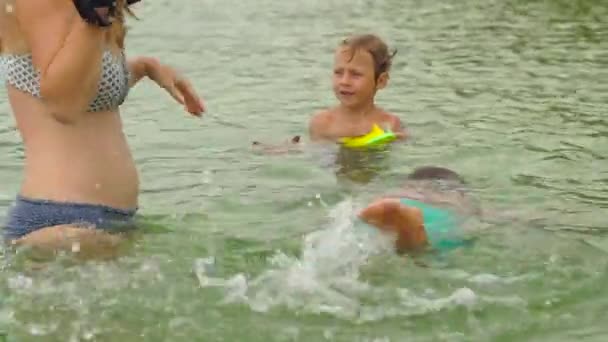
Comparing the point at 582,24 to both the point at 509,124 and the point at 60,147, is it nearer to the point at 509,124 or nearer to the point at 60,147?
the point at 509,124

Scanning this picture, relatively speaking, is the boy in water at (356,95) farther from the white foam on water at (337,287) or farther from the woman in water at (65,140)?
the woman in water at (65,140)

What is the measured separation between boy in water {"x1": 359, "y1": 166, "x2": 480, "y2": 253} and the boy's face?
1689 mm

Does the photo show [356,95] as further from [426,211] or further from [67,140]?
[67,140]

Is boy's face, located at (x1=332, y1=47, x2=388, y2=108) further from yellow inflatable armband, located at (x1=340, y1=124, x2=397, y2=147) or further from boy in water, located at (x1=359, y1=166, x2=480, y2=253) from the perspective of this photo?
boy in water, located at (x1=359, y1=166, x2=480, y2=253)

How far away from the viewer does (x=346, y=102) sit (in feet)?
25.2

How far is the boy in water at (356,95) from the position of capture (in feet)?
24.9

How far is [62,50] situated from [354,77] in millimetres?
4133

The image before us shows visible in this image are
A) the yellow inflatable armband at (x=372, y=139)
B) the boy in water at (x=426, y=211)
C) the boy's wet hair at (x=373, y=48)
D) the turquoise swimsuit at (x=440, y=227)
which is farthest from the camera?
the boy's wet hair at (x=373, y=48)

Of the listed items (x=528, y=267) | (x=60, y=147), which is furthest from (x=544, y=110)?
(x=60, y=147)

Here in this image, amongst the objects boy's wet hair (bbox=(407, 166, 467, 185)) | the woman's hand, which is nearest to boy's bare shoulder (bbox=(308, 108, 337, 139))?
boy's wet hair (bbox=(407, 166, 467, 185))

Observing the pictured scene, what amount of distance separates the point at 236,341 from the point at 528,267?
1.45m

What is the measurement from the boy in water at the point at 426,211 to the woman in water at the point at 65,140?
1109 mm

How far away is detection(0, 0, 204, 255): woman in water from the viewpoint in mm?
3867

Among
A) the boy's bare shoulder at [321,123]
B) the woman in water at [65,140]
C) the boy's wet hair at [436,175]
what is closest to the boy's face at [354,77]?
the boy's bare shoulder at [321,123]
